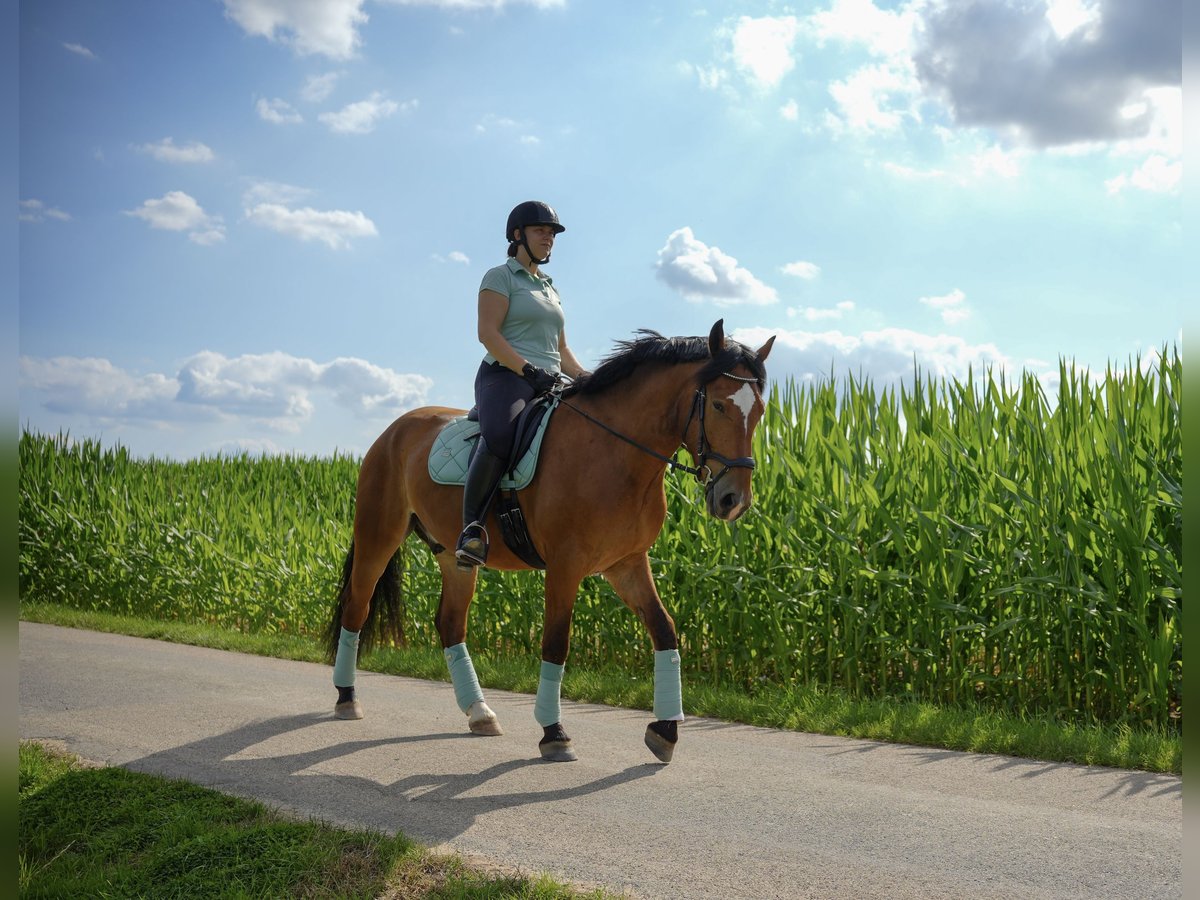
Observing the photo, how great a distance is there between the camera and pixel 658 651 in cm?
563

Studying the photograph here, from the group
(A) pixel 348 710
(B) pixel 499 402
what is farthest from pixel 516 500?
(A) pixel 348 710

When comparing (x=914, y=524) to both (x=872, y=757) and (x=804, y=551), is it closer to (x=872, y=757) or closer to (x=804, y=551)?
(x=804, y=551)

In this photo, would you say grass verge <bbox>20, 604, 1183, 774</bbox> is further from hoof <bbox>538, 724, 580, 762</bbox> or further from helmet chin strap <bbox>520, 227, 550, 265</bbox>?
helmet chin strap <bbox>520, 227, 550, 265</bbox>

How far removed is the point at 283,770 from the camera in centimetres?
548

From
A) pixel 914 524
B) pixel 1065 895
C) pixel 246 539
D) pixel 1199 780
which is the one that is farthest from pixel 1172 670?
pixel 246 539

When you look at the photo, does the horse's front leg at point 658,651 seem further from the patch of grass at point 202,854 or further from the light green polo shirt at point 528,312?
the patch of grass at point 202,854

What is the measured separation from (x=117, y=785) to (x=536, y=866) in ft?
8.71

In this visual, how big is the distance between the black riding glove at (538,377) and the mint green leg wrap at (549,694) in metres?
1.60

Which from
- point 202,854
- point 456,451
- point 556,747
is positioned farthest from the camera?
point 456,451

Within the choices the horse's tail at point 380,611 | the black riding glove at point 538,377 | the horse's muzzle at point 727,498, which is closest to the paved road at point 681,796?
the horse's tail at point 380,611

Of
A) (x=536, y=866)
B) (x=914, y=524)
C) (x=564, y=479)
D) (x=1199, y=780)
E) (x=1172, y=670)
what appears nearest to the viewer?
(x=1199, y=780)

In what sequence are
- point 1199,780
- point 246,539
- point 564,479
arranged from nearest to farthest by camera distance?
point 1199,780
point 564,479
point 246,539

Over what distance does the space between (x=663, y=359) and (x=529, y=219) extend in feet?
4.32

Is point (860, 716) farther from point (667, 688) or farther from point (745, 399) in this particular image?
point (745, 399)
